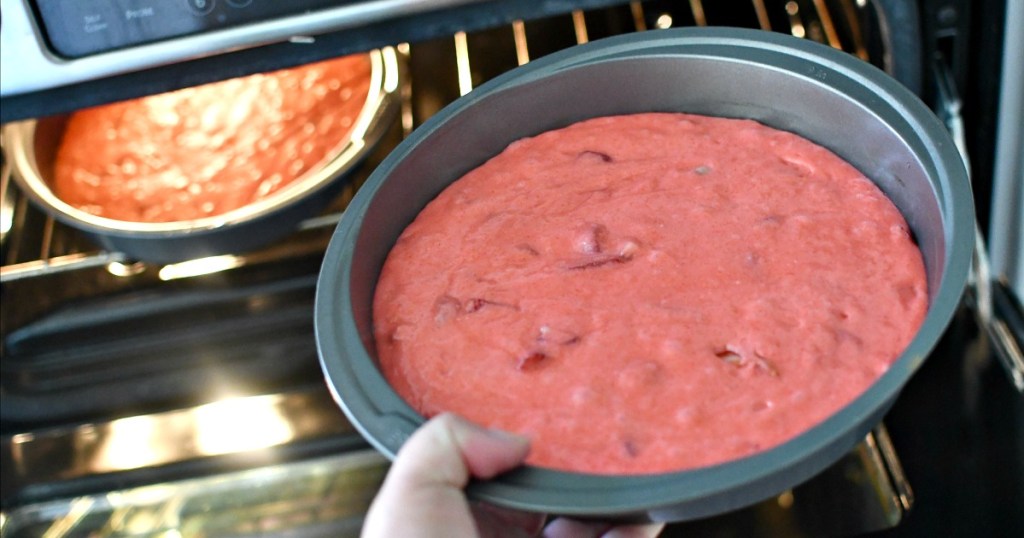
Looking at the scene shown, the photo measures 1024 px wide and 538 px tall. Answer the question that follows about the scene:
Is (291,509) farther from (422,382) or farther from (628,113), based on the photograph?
(628,113)

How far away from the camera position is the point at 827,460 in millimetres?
759

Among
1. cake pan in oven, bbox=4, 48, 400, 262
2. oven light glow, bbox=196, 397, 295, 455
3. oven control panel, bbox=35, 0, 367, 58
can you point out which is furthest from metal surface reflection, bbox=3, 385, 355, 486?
oven control panel, bbox=35, 0, 367, 58

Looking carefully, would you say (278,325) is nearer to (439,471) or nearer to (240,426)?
(240,426)

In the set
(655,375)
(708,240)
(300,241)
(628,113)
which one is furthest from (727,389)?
(300,241)

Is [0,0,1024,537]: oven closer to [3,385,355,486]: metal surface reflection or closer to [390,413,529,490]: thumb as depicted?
[3,385,355,486]: metal surface reflection

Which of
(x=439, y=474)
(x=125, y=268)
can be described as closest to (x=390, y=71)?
(x=125, y=268)

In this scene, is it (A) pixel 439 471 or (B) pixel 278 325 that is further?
(B) pixel 278 325

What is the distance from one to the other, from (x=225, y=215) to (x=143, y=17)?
34 cm

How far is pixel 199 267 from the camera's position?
1430 mm

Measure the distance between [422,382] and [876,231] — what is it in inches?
16.6

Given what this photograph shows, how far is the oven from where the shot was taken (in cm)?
109

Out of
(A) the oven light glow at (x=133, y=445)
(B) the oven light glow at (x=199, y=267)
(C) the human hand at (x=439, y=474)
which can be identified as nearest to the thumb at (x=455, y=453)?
(C) the human hand at (x=439, y=474)

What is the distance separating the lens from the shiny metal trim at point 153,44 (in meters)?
1.06

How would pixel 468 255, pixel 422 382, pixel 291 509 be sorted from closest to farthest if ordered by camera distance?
pixel 422 382, pixel 468 255, pixel 291 509
